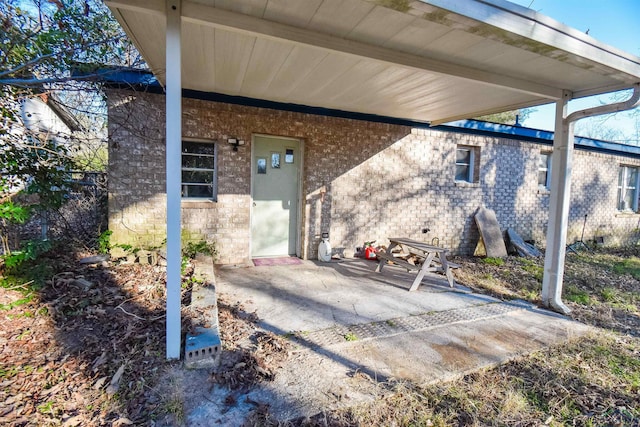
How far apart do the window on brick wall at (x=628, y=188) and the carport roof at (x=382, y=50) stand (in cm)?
881

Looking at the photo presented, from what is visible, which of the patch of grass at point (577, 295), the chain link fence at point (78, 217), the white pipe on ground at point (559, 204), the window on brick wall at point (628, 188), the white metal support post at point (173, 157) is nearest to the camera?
the white metal support post at point (173, 157)

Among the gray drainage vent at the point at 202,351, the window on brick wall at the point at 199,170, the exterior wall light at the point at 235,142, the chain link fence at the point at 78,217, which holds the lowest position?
the gray drainage vent at the point at 202,351

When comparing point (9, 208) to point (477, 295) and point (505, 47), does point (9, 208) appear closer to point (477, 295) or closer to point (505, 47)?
point (505, 47)

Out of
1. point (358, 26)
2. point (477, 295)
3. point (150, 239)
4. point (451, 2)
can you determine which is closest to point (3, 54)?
point (150, 239)

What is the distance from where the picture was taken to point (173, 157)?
242cm

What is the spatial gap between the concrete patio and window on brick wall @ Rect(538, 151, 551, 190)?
5586 mm

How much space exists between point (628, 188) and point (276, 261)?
479 inches

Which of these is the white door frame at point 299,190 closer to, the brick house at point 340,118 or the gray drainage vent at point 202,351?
the brick house at point 340,118

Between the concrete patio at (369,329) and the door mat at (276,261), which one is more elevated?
the door mat at (276,261)

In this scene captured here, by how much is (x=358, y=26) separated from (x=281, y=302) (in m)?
3.07

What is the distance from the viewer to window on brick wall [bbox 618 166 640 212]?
10.5 m

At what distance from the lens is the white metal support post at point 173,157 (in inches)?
94.7

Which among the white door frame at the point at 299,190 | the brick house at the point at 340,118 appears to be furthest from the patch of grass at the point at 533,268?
the white door frame at the point at 299,190

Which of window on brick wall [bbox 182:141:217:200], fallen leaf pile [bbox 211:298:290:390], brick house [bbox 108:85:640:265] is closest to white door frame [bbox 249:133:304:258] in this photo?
brick house [bbox 108:85:640:265]
